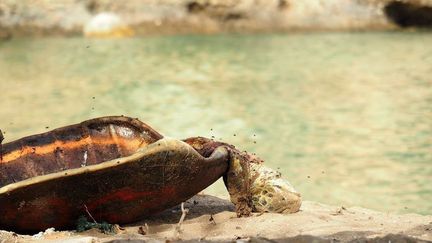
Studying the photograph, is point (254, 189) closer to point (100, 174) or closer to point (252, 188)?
point (252, 188)

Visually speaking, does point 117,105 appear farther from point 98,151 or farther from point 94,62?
point 98,151

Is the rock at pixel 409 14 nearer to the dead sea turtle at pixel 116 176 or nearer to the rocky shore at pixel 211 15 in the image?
the rocky shore at pixel 211 15

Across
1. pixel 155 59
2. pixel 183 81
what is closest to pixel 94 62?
pixel 155 59

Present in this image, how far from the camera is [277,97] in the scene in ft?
46.7

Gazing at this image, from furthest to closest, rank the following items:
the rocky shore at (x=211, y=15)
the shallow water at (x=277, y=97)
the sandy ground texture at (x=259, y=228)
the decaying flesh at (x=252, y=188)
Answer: the rocky shore at (x=211, y=15) → the shallow water at (x=277, y=97) → the decaying flesh at (x=252, y=188) → the sandy ground texture at (x=259, y=228)

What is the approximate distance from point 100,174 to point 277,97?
9.51 m

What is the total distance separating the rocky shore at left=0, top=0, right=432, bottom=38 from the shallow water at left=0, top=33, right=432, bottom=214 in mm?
1226

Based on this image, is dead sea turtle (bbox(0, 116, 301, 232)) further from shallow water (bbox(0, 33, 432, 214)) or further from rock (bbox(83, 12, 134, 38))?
Answer: rock (bbox(83, 12, 134, 38))

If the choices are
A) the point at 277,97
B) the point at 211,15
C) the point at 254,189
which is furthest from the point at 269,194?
the point at 211,15

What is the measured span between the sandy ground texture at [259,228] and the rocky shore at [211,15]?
1945 cm

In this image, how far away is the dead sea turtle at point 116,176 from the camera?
A: 4.91m

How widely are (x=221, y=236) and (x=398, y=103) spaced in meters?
8.85

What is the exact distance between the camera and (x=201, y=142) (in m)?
5.80

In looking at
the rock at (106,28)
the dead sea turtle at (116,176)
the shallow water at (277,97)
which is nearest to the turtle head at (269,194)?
the dead sea turtle at (116,176)
